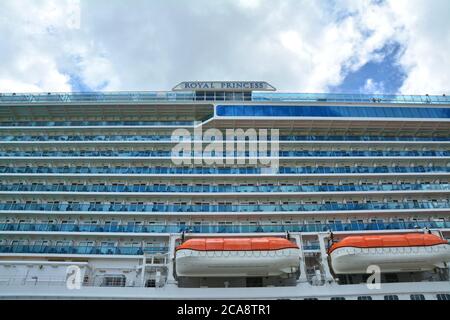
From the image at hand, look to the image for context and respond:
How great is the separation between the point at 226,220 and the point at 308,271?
6333mm

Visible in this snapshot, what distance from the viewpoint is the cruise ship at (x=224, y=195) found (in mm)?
17656

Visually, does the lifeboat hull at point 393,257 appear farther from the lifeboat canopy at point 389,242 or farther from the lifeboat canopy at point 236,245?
the lifeboat canopy at point 236,245

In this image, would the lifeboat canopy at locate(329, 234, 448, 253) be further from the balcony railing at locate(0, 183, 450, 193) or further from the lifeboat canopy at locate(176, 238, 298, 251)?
the balcony railing at locate(0, 183, 450, 193)

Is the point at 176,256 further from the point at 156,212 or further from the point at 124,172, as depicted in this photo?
the point at 124,172

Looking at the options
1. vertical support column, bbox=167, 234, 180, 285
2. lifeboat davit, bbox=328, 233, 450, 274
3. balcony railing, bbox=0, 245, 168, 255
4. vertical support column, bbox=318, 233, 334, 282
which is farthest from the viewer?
balcony railing, bbox=0, 245, 168, 255

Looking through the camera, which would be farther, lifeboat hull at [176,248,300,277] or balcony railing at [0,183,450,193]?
balcony railing at [0,183,450,193]

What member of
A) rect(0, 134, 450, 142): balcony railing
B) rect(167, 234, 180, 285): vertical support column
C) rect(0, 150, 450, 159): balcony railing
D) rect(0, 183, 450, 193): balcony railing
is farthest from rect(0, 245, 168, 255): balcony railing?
rect(0, 134, 450, 142): balcony railing

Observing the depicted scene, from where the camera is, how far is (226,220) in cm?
2319

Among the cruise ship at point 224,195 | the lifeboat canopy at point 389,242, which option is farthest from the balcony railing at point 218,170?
the lifeboat canopy at point 389,242

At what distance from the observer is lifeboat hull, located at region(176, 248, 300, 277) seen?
1739 centimetres

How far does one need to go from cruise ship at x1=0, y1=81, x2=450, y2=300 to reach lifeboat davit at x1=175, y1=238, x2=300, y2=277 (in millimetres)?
80

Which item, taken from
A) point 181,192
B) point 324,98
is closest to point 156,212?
point 181,192

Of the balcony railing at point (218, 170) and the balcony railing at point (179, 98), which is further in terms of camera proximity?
the balcony railing at point (179, 98)

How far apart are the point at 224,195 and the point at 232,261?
22.0ft
